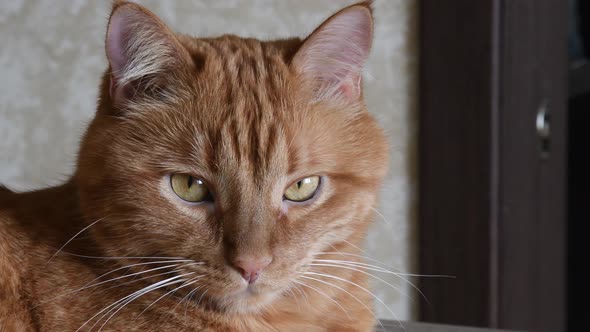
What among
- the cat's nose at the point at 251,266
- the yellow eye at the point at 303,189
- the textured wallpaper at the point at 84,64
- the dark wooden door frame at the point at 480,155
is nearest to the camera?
the cat's nose at the point at 251,266

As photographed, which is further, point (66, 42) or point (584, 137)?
point (584, 137)

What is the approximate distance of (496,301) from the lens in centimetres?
210

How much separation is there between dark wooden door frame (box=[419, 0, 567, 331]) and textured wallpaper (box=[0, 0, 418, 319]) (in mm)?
69

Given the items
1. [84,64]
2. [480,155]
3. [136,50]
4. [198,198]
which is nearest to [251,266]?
[198,198]

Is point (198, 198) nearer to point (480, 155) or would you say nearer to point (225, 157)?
point (225, 157)

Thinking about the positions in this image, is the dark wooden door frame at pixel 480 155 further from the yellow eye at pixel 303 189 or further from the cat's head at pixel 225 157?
the yellow eye at pixel 303 189

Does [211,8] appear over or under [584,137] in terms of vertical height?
over

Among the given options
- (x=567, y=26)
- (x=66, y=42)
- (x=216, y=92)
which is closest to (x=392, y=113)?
(x=567, y=26)

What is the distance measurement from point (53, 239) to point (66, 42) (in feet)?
3.98

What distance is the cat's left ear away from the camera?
Answer: 1.14 meters

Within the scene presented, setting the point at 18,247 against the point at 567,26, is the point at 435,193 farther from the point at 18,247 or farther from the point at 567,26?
the point at 18,247

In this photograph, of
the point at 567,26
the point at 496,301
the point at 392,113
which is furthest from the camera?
the point at 567,26

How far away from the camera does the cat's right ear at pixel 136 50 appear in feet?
3.46

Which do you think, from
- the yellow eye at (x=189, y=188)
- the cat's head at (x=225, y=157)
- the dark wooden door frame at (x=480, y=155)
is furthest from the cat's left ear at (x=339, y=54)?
the dark wooden door frame at (x=480, y=155)
